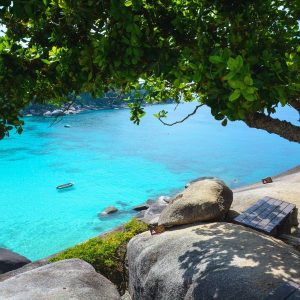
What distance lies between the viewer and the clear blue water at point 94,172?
27.5m

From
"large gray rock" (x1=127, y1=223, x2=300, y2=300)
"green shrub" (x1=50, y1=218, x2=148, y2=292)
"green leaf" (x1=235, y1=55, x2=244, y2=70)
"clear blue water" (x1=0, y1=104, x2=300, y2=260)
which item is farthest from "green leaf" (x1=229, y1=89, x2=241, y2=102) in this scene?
"clear blue water" (x1=0, y1=104, x2=300, y2=260)

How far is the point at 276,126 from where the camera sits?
559 centimetres

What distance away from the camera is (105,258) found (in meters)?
11.3

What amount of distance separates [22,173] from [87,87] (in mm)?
40330

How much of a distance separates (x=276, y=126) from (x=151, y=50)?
2.50 m

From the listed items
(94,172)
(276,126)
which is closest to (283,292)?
(276,126)

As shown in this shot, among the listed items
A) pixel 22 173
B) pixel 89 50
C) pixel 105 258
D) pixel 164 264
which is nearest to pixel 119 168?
pixel 22 173

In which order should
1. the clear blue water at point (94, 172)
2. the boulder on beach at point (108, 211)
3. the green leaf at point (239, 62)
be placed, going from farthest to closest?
1. the boulder on beach at point (108, 211)
2. the clear blue water at point (94, 172)
3. the green leaf at point (239, 62)

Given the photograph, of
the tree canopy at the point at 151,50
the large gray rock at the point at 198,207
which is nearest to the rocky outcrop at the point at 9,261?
the large gray rock at the point at 198,207

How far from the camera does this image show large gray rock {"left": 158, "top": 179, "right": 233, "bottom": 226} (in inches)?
391

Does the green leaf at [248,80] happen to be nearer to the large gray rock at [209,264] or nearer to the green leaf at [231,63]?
the green leaf at [231,63]

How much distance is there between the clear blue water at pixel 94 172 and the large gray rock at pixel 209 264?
54.1ft

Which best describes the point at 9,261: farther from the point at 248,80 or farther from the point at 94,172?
the point at 94,172

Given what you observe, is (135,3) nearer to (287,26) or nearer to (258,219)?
(287,26)
